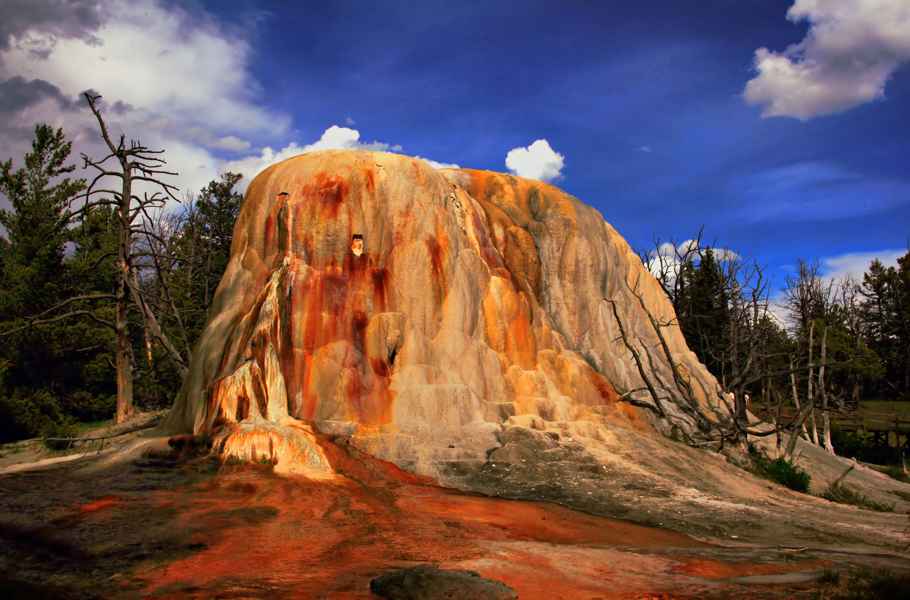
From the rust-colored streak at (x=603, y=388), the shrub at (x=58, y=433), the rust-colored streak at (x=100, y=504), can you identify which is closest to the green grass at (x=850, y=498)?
the rust-colored streak at (x=603, y=388)

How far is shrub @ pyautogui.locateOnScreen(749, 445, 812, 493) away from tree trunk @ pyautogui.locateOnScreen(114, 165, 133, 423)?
16693 mm

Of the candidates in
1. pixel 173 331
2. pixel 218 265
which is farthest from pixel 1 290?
pixel 218 265

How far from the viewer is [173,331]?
95.0ft

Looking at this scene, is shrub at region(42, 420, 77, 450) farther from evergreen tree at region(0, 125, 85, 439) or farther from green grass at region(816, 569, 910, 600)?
green grass at region(816, 569, 910, 600)

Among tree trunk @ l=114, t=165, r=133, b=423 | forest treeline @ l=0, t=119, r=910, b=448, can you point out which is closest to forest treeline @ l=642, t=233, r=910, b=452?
forest treeline @ l=0, t=119, r=910, b=448

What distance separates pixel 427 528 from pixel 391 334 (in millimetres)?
6593

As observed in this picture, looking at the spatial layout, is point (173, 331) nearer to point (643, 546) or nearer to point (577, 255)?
point (577, 255)

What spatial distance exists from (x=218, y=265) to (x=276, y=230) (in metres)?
20.5

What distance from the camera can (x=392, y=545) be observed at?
877 centimetres

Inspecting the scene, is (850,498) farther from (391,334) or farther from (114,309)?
(114,309)

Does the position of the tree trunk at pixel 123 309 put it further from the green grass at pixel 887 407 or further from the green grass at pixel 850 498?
the green grass at pixel 887 407

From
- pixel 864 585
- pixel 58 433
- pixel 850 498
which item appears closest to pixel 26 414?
pixel 58 433

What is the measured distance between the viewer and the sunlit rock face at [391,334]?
14.3 meters

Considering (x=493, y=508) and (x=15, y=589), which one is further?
(x=493, y=508)
